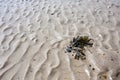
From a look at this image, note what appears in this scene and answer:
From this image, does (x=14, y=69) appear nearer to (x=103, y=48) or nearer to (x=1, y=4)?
(x=103, y=48)

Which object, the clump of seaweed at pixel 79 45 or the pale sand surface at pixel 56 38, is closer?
the pale sand surface at pixel 56 38

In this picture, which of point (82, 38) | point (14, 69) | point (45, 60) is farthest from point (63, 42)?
point (14, 69)

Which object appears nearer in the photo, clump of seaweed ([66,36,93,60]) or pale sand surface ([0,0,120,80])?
pale sand surface ([0,0,120,80])

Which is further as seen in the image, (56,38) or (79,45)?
(56,38)
